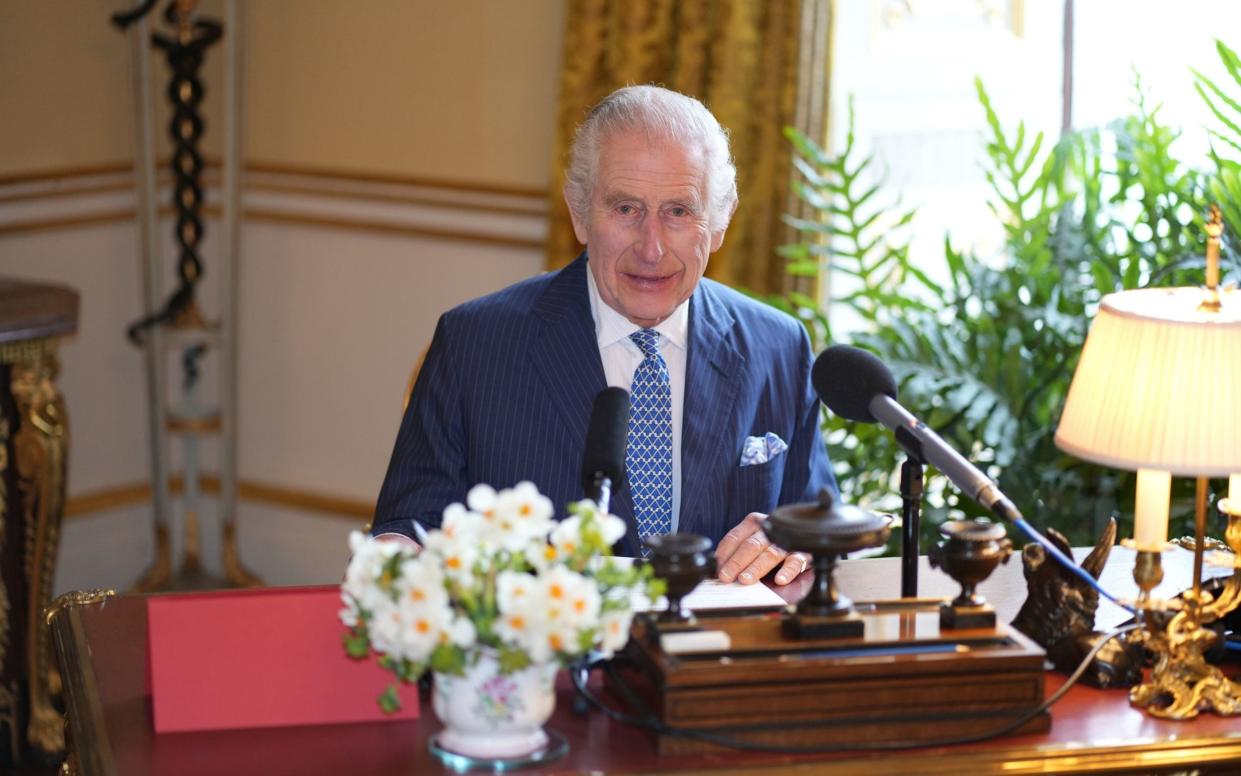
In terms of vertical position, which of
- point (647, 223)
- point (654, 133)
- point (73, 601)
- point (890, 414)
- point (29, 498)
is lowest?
point (29, 498)

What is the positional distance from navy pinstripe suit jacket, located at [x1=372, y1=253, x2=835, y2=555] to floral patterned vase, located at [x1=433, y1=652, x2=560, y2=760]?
81 cm

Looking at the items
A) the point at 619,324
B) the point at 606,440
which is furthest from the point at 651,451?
the point at 606,440

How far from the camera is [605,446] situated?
1875 mm

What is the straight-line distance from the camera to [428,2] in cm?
475

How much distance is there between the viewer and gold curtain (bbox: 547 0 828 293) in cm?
405

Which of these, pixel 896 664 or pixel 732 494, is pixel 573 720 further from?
pixel 732 494

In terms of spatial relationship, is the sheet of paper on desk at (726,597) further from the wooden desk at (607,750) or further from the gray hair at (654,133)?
the gray hair at (654,133)

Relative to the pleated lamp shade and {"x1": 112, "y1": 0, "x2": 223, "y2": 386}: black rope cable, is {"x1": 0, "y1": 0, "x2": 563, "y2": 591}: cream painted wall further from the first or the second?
the pleated lamp shade

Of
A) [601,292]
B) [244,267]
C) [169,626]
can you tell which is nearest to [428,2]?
[244,267]

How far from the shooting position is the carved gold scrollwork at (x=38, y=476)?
360 cm

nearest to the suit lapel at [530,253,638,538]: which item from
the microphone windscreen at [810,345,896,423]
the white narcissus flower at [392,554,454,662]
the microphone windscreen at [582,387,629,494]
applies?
the microphone windscreen at [810,345,896,423]

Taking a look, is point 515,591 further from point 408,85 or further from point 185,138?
point 185,138

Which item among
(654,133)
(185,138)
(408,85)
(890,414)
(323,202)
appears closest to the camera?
(890,414)

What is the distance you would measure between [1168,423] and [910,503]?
334 mm
